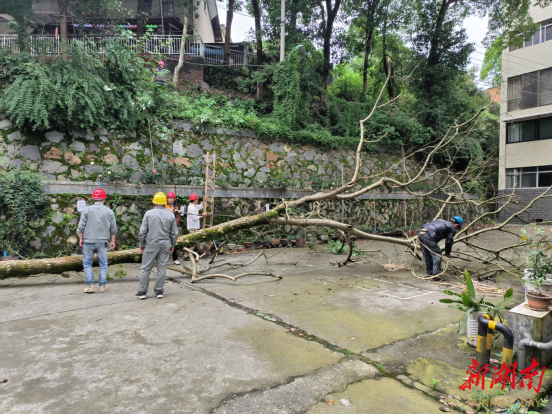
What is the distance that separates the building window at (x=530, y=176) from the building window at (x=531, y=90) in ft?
10.9

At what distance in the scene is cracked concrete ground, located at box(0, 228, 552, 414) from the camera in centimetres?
257

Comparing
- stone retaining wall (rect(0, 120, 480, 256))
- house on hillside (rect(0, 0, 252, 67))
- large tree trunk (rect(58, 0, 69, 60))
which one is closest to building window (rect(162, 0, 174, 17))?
house on hillside (rect(0, 0, 252, 67))

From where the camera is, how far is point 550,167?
18.1 meters

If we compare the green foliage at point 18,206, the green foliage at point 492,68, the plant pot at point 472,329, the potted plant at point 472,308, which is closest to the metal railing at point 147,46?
the green foliage at point 18,206

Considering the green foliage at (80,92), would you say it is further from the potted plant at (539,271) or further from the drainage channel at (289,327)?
the potted plant at (539,271)

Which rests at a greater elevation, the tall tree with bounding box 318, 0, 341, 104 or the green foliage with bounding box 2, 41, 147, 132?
the tall tree with bounding box 318, 0, 341, 104

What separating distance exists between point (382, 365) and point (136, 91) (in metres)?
9.28

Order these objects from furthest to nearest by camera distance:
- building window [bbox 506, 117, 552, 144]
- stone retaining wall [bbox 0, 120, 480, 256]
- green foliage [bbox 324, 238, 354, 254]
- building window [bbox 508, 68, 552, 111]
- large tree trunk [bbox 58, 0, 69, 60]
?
building window [bbox 506, 117, 552, 144] < building window [bbox 508, 68, 552, 111] < green foliage [bbox 324, 238, 354, 254] < large tree trunk [bbox 58, 0, 69, 60] < stone retaining wall [bbox 0, 120, 480, 256]

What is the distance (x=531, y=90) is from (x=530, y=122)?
172cm

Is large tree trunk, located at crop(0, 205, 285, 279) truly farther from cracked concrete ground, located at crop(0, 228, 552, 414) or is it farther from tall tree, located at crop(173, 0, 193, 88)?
tall tree, located at crop(173, 0, 193, 88)

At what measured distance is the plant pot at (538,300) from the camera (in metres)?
3.19

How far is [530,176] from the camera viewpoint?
742 inches

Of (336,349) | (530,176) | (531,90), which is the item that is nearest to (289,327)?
(336,349)

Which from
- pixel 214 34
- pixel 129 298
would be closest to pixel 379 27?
pixel 214 34
